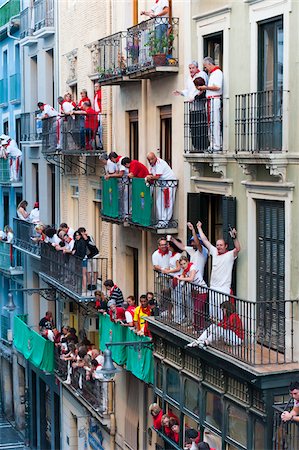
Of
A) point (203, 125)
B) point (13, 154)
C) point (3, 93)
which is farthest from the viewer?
point (3, 93)

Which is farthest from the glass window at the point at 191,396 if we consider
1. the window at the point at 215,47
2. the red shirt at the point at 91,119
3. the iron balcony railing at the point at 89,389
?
the red shirt at the point at 91,119

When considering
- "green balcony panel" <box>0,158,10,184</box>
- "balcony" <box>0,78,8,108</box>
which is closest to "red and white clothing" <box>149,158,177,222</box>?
"green balcony panel" <box>0,158,10,184</box>

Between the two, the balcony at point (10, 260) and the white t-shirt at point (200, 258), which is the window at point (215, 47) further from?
the balcony at point (10, 260)

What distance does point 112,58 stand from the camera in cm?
2895

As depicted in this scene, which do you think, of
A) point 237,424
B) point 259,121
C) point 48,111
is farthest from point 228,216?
point 48,111

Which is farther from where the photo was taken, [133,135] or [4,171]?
[4,171]

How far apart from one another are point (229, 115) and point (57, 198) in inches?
668

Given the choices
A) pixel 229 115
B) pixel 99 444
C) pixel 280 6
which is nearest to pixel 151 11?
pixel 229 115

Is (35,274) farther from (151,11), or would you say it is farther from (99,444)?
(151,11)

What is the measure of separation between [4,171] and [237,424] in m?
28.1

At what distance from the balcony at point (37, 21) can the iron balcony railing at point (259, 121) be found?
1807 centimetres

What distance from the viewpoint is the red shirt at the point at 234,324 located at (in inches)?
792

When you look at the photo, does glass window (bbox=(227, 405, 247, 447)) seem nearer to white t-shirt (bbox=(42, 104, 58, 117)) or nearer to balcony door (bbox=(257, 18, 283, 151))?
balcony door (bbox=(257, 18, 283, 151))

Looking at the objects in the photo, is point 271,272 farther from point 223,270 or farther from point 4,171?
point 4,171
